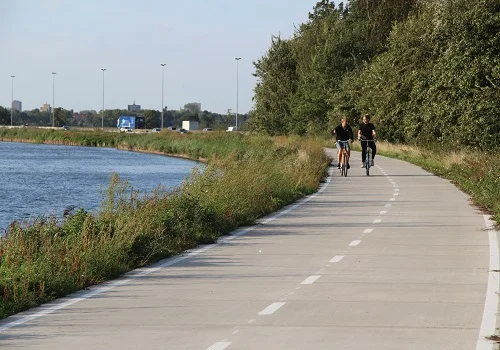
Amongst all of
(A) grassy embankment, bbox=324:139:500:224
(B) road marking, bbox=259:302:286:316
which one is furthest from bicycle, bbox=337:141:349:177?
(B) road marking, bbox=259:302:286:316

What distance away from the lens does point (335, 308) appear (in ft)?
33.9

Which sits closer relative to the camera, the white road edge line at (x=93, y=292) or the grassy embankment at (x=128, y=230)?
the white road edge line at (x=93, y=292)

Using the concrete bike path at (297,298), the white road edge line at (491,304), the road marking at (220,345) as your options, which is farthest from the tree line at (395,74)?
the road marking at (220,345)

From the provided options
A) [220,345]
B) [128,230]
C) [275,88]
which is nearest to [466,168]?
[128,230]

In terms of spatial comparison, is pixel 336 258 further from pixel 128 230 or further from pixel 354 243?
pixel 128 230

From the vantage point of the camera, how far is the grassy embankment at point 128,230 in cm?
1166

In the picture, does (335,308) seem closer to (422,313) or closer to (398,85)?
(422,313)

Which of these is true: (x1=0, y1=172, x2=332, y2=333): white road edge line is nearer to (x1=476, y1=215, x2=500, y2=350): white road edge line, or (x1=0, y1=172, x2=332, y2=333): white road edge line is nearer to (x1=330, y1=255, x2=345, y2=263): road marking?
(x1=330, y1=255, x2=345, y2=263): road marking

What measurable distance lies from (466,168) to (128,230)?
21241 mm

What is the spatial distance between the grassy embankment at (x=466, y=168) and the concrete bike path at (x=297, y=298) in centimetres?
458

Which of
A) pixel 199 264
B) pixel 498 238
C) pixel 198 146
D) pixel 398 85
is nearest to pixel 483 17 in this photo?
pixel 398 85

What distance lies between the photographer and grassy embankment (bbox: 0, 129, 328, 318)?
38.3 ft

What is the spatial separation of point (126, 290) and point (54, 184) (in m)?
40.1

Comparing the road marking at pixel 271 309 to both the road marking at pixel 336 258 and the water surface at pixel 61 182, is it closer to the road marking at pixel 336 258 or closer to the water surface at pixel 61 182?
the road marking at pixel 336 258
